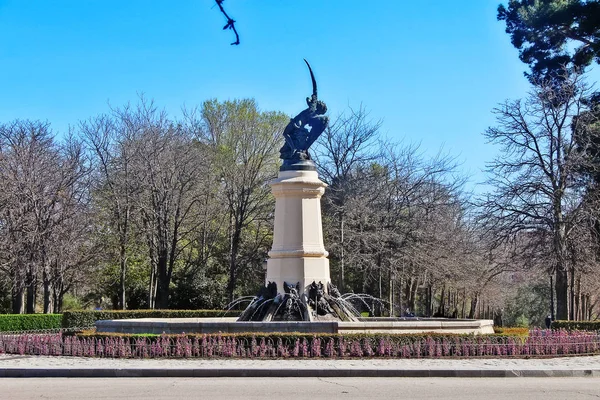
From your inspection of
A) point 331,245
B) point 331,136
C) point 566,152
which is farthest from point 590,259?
point 331,136

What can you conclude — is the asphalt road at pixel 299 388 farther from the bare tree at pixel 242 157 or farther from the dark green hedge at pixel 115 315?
the bare tree at pixel 242 157

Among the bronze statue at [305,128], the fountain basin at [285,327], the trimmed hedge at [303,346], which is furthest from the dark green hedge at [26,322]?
the bronze statue at [305,128]

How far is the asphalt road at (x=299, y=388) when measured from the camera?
460 inches

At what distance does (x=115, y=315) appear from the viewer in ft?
109

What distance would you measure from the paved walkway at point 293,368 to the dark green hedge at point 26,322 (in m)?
15.5

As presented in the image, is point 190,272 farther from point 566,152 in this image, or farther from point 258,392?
point 258,392

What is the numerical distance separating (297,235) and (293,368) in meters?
8.12

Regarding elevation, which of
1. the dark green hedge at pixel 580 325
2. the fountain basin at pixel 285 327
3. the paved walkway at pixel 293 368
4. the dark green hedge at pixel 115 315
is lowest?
the dark green hedge at pixel 580 325

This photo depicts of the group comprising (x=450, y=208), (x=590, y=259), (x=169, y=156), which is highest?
(x=169, y=156)

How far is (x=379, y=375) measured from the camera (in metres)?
14.9

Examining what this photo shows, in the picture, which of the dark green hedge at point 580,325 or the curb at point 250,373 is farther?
the dark green hedge at point 580,325

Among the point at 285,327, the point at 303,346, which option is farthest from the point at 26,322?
the point at 303,346

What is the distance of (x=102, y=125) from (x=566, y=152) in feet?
85.7

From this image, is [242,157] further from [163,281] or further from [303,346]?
[303,346]
